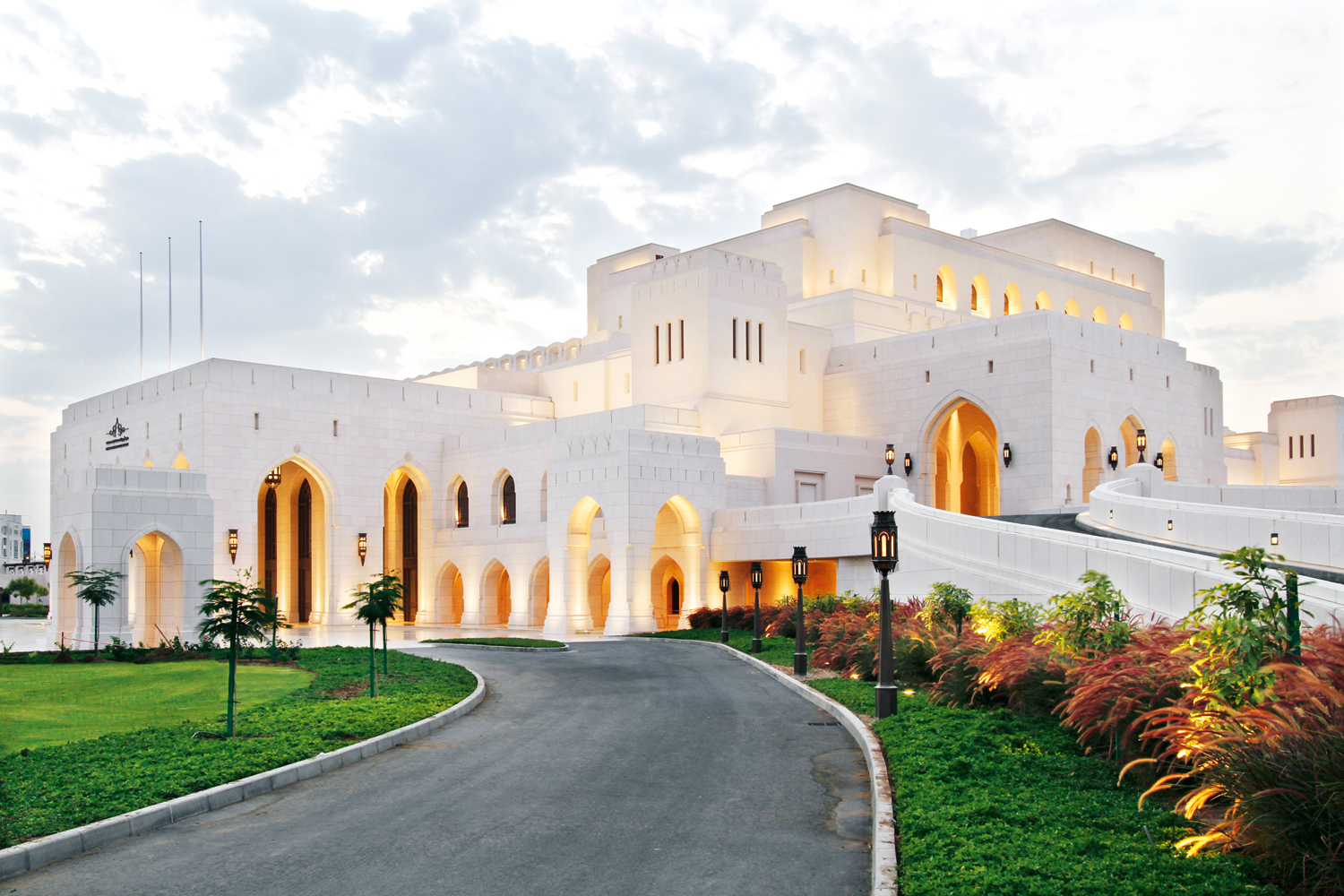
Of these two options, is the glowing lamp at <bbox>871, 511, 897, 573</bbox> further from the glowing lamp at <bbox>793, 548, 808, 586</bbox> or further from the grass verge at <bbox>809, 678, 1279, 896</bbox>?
the glowing lamp at <bbox>793, 548, 808, 586</bbox>

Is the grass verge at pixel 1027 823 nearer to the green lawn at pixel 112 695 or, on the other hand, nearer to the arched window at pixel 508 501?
the green lawn at pixel 112 695

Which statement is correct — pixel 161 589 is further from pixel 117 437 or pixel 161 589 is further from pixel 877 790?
pixel 877 790

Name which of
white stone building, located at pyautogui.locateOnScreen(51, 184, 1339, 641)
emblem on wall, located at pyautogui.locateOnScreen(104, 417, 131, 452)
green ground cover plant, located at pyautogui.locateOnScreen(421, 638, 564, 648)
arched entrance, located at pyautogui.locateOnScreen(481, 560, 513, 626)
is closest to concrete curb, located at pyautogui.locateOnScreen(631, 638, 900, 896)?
green ground cover plant, located at pyautogui.locateOnScreen(421, 638, 564, 648)

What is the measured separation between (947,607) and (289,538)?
3302 cm

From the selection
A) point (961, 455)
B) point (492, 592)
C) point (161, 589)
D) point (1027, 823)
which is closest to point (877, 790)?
point (1027, 823)

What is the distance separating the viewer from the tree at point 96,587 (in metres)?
23.1

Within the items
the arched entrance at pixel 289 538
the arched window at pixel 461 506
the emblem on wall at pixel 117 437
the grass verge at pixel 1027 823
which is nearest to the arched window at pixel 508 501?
the arched window at pixel 461 506

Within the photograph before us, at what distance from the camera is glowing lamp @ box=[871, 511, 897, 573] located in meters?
13.2

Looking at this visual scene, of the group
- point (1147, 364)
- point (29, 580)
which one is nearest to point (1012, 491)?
point (1147, 364)

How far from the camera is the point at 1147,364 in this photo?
39250 mm

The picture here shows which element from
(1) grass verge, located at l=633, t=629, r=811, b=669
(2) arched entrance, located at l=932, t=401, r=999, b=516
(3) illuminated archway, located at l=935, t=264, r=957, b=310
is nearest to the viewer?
(1) grass verge, located at l=633, t=629, r=811, b=669

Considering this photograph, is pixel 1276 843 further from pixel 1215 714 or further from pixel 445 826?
pixel 445 826

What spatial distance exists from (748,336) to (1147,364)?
14.1 m

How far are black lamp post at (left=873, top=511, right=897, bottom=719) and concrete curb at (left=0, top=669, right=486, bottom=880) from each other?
527 cm
